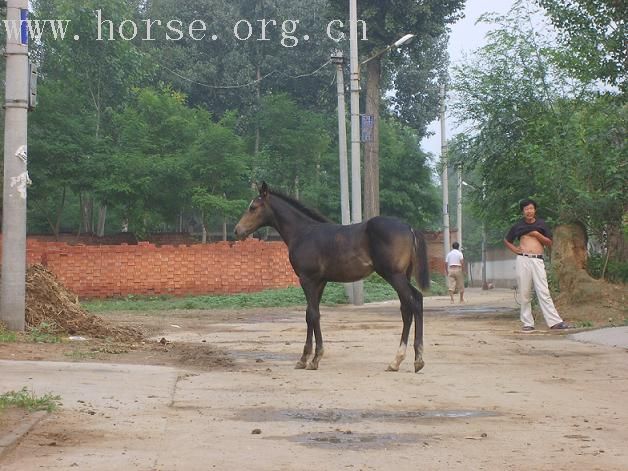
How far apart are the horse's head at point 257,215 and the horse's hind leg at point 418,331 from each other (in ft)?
8.06

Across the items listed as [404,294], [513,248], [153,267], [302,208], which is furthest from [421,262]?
[153,267]

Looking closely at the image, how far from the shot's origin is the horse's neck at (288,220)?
13.5 metres

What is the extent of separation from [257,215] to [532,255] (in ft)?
18.3

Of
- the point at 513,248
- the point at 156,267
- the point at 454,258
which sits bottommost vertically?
the point at 513,248

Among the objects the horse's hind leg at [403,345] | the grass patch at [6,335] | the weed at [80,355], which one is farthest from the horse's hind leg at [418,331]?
the grass patch at [6,335]

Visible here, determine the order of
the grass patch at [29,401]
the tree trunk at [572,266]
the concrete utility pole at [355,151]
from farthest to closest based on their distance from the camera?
the concrete utility pole at [355,151] → the tree trunk at [572,266] → the grass patch at [29,401]

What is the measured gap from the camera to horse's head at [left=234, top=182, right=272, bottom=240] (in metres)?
13.9

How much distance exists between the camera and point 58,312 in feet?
53.2

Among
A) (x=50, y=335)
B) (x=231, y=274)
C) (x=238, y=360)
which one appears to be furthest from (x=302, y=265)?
(x=231, y=274)

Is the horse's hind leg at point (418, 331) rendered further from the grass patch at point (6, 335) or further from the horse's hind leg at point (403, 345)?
the grass patch at point (6, 335)

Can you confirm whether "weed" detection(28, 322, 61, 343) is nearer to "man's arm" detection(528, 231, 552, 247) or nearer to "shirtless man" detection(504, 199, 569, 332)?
"shirtless man" detection(504, 199, 569, 332)

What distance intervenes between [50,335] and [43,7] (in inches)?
1751

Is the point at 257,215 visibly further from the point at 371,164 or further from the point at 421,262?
the point at 371,164

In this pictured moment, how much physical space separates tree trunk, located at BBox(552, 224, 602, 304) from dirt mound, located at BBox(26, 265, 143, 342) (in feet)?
27.8
